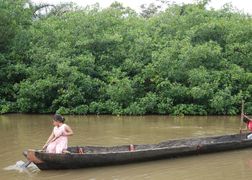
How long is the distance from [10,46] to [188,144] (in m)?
14.2

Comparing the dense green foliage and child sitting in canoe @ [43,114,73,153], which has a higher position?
the dense green foliage

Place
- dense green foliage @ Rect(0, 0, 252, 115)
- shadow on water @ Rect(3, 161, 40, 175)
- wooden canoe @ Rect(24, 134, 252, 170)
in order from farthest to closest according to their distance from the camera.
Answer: dense green foliage @ Rect(0, 0, 252, 115), shadow on water @ Rect(3, 161, 40, 175), wooden canoe @ Rect(24, 134, 252, 170)

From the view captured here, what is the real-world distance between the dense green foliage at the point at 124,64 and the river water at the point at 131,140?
102cm

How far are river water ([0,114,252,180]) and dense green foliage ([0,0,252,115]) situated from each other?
1023 millimetres

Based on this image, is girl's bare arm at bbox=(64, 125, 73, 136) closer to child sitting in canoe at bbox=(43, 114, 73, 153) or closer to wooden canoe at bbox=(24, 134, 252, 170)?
child sitting in canoe at bbox=(43, 114, 73, 153)

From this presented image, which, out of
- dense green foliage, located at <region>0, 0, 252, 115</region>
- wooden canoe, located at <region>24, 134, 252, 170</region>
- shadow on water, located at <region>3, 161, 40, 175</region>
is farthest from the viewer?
dense green foliage, located at <region>0, 0, 252, 115</region>

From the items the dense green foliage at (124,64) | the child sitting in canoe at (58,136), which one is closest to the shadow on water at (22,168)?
the child sitting in canoe at (58,136)

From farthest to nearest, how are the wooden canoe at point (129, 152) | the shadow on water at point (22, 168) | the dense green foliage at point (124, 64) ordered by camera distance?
the dense green foliage at point (124, 64), the shadow on water at point (22, 168), the wooden canoe at point (129, 152)

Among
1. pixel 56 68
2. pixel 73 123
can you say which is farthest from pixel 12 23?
pixel 73 123

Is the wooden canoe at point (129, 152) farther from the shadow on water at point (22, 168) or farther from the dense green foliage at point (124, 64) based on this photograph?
the dense green foliage at point (124, 64)

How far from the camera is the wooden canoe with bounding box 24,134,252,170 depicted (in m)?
9.75

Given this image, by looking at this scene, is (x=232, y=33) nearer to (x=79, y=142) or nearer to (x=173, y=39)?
(x=173, y=39)

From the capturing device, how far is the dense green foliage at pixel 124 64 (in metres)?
20.1

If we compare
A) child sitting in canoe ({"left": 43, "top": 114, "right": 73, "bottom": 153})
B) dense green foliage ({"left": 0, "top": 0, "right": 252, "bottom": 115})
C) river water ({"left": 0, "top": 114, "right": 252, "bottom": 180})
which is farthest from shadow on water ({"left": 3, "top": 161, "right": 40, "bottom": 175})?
dense green foliage ({"left": 0, "top": 0, "right": 252, "bottom": 115})
